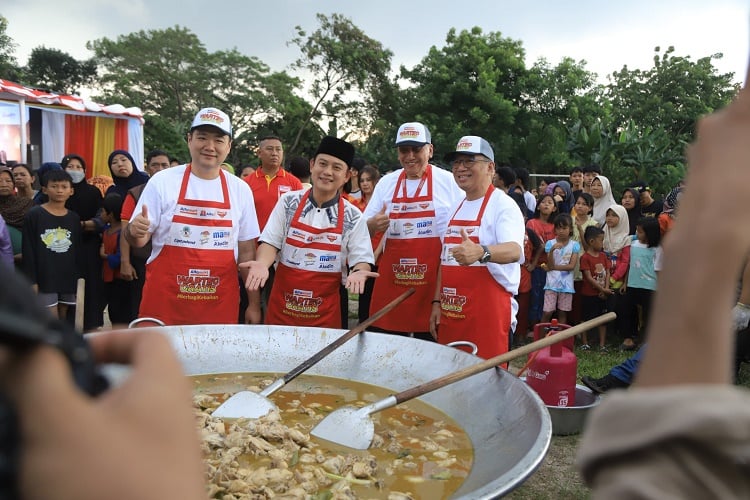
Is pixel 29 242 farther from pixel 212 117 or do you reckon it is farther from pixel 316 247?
pixel 316 247

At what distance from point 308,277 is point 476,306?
1.04m

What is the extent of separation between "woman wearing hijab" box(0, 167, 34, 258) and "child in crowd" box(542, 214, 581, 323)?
5.19 m

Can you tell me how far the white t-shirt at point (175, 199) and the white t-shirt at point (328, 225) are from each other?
16cm

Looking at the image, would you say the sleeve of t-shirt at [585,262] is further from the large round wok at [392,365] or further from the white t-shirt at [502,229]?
the large round wok at [392,365]

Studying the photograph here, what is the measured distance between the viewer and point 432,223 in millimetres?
4188

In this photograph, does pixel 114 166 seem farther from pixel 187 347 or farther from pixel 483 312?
pixel 483 312

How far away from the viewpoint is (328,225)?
3652 mm

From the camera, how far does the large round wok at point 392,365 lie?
2053mm

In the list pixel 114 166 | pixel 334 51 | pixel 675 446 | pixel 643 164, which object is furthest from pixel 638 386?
pixel 334 51

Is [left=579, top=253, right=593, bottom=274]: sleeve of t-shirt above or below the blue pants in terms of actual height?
above

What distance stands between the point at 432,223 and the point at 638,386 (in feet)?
12.1

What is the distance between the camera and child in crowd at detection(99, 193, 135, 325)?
16.6 feet

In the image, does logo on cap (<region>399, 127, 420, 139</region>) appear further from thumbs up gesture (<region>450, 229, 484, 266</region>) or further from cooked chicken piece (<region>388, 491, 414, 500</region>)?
cooked chicken piece (<region>388, 491, 414, 500</region>)

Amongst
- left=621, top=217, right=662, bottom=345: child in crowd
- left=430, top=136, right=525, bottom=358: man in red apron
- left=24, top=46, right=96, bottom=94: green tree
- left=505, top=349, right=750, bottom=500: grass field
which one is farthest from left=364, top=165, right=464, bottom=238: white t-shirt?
left=24, top=46, right=96, bottom=94: green tree
